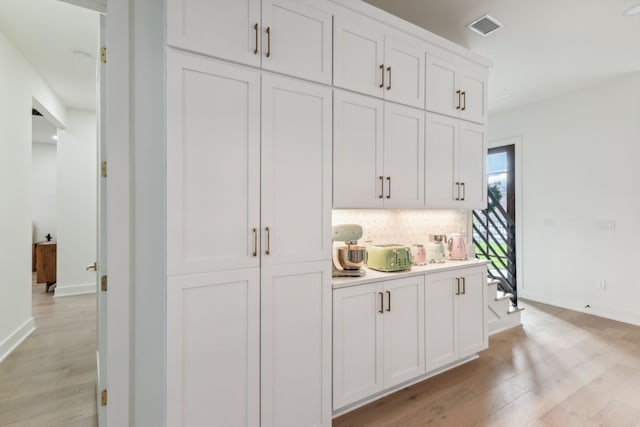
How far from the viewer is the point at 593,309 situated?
4148 mm

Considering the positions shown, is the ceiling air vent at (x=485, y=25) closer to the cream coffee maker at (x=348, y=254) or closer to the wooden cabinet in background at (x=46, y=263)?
the cream coffee maker at (x=348, y=254)

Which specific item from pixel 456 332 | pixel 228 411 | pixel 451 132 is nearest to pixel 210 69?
pixel 228 411

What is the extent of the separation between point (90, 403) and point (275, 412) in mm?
1523

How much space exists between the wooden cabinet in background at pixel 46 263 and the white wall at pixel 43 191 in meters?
2.18

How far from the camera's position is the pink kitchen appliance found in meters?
2.92

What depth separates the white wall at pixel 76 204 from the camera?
5.07 metres

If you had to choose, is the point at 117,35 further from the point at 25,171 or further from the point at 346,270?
the point at 25,171

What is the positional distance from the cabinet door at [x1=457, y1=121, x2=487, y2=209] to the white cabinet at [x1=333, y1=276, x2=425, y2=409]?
1.03 m

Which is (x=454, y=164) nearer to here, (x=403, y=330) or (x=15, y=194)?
(x=403, y=330)

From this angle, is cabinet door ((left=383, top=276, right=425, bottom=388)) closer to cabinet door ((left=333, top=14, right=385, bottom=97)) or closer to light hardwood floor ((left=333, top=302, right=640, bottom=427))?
light hardwood floor ((left=333, top=302, right=640, bottom=427))

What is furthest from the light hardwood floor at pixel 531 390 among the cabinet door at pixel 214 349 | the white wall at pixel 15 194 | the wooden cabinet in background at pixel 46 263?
the wooden cabinet in background at pixel 46 263

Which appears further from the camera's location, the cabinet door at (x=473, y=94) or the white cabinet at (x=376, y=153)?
Result: the cabinet door at (x=473, y=94)

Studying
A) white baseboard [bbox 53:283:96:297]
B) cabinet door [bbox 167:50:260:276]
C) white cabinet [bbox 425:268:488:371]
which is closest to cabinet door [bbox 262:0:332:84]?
cabinet door [bbox 167:50:260:276]

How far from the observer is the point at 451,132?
2.71 m
